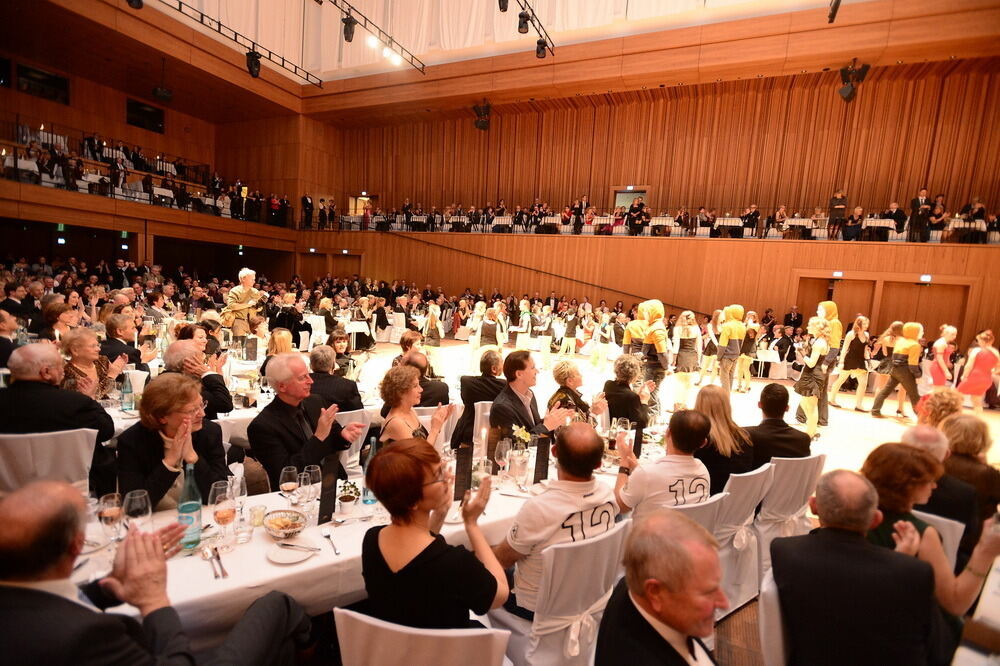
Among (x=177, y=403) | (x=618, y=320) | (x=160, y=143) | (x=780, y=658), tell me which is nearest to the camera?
(x=780, y=658)

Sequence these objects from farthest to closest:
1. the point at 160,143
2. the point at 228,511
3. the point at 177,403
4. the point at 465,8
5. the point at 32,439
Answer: the point at 160,143 < the point at 465,8 < the point at 32,439 < the point at 177,403 < the point at 228,511

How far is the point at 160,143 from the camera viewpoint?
→ 63.3ft

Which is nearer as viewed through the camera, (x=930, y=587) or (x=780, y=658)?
(x=930, y=587)

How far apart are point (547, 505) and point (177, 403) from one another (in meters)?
1.68

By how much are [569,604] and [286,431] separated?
1.82 meters

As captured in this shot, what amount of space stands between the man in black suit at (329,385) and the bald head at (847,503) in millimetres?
3114

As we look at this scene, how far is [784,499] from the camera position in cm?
310

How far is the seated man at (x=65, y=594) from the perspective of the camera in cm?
105

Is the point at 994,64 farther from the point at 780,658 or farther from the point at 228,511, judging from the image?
the point at 228,511

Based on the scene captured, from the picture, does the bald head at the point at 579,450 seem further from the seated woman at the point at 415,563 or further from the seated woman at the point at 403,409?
the seated woman at the point at 403,409

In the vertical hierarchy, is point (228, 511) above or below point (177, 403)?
below

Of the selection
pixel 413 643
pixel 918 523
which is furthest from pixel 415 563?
pixel 918 523

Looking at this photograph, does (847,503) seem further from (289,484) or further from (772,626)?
(289,484)

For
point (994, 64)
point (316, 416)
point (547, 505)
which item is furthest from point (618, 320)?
point (994, 64)
